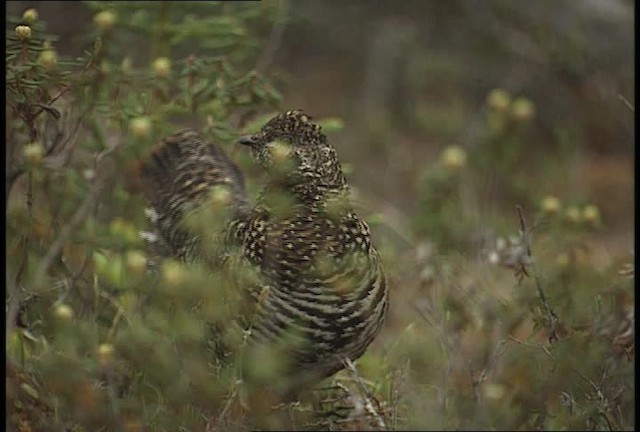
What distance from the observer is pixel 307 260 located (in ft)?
9.14

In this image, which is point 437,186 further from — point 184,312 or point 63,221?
point 184,312

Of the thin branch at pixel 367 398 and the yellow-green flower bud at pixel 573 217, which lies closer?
the thin branch at pixel 367 398

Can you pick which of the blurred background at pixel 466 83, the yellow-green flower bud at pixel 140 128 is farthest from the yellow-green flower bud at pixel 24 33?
the blurred background at pixel 466 83

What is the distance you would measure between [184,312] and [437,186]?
2.35m

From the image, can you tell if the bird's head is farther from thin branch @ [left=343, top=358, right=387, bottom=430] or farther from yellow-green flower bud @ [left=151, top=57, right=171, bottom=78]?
yellow-green flower bud @ [left=151, top=57, right=171, bottom=78]

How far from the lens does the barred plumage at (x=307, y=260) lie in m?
2.77

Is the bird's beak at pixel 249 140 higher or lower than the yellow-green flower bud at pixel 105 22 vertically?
lower

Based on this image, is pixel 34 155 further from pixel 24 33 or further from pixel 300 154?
pixel 300 154

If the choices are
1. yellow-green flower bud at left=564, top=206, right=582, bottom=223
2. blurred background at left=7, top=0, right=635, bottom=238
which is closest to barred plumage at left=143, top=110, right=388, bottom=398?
yellow-green flower bud at left=564, top=206, right=582, bottom=223

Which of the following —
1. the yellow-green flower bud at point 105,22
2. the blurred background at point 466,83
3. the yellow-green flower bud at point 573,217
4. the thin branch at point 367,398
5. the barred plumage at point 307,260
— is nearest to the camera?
the barred plumage at point 307,260

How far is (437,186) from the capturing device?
485 cm

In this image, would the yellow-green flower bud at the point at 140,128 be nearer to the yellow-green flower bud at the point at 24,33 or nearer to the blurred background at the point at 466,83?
the yellow-green flower bud at the point at 24,33

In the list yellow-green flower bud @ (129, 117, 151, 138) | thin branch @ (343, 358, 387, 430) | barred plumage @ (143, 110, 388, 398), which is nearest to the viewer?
Result: barred plumage @ (143, 110, 388, 398)

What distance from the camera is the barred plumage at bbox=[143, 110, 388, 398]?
2.77 meters
